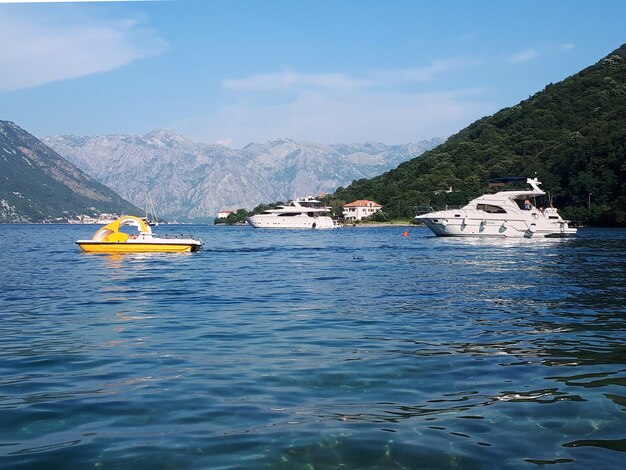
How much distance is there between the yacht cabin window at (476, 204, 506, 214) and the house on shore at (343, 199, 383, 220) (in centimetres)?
10126

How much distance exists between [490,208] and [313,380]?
59582 mm

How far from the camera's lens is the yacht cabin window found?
64.7 meters

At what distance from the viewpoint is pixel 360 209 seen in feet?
558

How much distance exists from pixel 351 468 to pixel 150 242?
36618 millimetres

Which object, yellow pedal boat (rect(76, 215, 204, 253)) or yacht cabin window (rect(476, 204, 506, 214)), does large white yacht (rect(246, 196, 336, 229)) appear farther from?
yellow pedal boat (rect(76, 215, 204, 253))

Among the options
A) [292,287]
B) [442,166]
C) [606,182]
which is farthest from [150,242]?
[442,166]

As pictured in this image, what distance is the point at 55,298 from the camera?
19.2 metres

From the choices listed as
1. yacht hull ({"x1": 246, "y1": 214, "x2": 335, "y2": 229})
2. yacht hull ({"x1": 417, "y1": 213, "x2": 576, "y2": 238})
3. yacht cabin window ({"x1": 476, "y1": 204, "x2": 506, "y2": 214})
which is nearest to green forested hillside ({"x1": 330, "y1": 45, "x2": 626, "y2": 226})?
yacht hull ({"x1": 246, "y1": 214, "x2": 335, "y2": 229})

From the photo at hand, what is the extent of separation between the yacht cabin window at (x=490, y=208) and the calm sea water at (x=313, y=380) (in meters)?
45.8

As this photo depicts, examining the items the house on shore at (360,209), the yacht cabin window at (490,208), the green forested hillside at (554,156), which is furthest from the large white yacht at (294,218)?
the yacht cabin window at (490,208)

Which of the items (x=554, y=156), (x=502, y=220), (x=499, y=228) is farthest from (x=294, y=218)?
(x=502, y=220)

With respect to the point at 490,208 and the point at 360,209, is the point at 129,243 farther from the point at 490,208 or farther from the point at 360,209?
the point at 360,209

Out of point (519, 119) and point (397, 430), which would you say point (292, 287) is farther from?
point (519, 119)

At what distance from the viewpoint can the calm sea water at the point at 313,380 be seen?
6125mm
